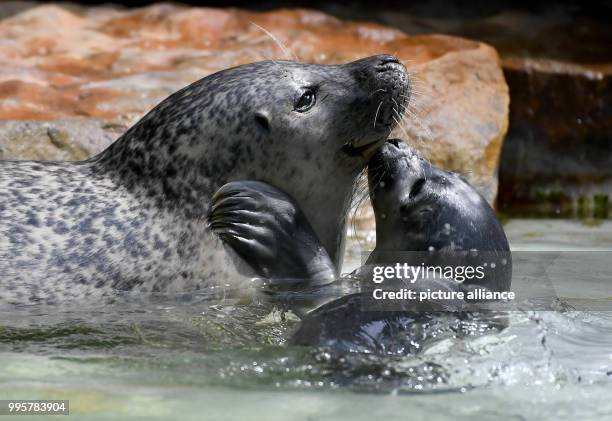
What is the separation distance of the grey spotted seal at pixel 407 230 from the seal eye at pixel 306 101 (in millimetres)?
390

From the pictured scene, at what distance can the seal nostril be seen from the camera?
4918 millimetres

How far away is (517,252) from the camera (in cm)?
640

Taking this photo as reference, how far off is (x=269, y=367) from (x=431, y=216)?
1.46 m

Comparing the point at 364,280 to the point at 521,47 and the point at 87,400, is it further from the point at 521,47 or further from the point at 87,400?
the point at 521,47

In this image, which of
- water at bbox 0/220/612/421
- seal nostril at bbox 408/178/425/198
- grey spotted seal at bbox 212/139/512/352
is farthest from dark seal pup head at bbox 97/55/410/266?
water at bbox 0/220/612/421

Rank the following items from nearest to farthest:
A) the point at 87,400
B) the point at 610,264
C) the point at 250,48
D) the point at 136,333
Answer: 1. the point at 87,400
2. the point at 136,333
3. the point at 610,264
4. the point at 250,48

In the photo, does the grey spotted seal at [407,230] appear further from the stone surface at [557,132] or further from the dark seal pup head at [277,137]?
the stone surface at [557,132]

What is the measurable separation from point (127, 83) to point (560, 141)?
3467 mm

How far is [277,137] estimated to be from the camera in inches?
185

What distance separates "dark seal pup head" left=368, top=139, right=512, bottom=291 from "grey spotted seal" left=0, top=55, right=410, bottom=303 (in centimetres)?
14

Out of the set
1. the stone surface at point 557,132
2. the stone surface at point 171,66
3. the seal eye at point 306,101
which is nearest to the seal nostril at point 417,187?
the seal eye at point 306,101

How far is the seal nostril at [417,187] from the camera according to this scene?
4.92 meters

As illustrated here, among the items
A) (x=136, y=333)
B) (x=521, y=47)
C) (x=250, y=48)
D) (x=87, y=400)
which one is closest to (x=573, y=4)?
(x=521, y=47)

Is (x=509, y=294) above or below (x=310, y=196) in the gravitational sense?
below
